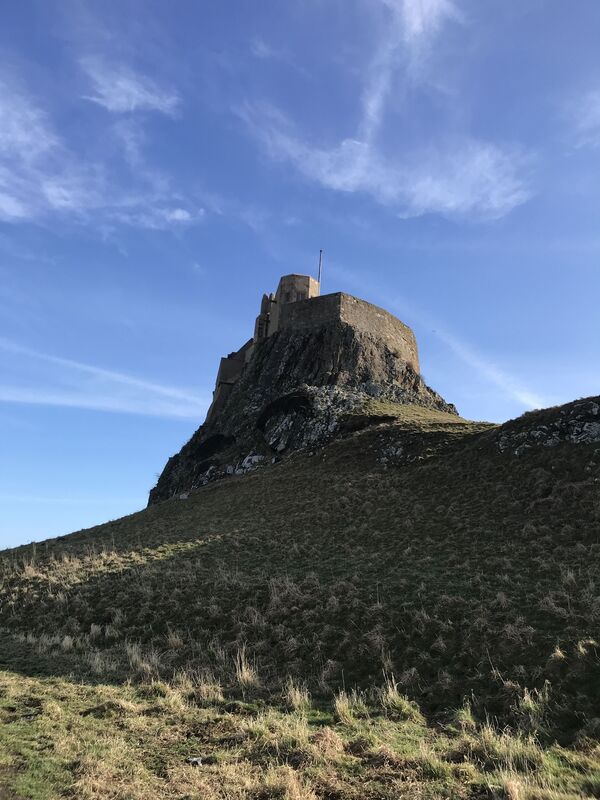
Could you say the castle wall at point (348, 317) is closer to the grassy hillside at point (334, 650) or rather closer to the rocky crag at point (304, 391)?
the rocky crag at point (304, 391)

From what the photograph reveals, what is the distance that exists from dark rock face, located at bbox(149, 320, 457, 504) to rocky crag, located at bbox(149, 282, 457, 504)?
0.10 metres

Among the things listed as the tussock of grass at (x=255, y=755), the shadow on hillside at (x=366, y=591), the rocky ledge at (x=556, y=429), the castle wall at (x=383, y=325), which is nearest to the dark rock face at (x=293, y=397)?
the castle wall at (x=383, y=325)

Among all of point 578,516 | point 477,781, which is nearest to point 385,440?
point 578,516

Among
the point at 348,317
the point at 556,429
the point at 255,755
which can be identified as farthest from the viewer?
the point at 348,317

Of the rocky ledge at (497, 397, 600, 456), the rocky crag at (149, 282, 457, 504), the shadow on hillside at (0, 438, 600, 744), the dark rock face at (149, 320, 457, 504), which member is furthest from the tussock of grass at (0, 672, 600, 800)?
the dark rock face at (149, 320, 457, 504)

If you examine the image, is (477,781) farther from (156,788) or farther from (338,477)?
(338,477)

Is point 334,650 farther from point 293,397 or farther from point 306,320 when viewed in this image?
point 306,320

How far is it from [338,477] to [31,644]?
2140 centimetres

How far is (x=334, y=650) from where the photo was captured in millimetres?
12398

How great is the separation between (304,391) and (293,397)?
110 cm

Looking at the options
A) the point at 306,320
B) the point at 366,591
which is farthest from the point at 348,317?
the point at 366,591

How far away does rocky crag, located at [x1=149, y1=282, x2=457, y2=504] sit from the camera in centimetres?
4466

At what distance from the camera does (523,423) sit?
3112 centimetres

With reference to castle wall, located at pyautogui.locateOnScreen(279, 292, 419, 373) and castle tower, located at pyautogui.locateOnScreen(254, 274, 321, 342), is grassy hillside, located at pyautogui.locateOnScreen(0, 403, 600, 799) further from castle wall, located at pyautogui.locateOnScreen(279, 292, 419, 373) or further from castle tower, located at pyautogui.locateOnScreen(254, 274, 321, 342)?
castle tower, located at pyautogui.locateOnScreen(254, 274, 321, 342)
